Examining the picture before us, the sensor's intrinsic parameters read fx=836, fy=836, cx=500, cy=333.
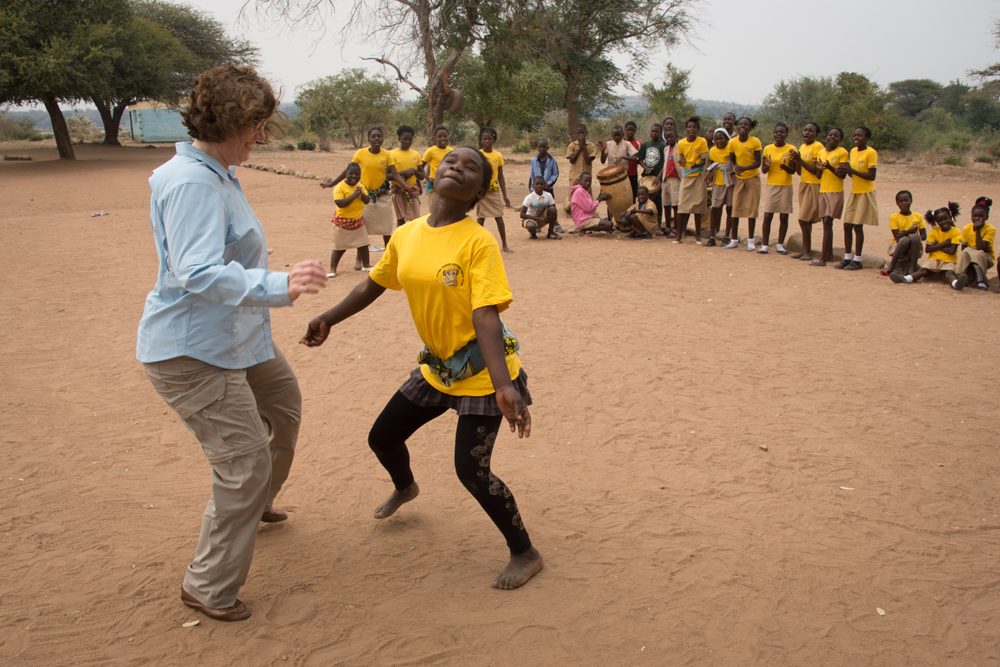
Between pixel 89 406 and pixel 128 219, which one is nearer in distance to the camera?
pixel 89 406

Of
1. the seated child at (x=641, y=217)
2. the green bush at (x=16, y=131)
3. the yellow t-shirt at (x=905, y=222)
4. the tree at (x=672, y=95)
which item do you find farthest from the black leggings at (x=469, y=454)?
the green bush at (x=16, y=131)

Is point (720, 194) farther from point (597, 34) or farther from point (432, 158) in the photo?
point (597, 34)

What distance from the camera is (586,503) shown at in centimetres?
412

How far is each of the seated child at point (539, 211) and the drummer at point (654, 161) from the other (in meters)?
1.64

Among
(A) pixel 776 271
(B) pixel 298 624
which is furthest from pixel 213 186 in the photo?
(A) pixel 776 271

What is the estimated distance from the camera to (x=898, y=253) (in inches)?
376

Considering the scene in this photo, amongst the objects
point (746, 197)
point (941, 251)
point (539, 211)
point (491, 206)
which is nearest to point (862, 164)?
point (941, 251)

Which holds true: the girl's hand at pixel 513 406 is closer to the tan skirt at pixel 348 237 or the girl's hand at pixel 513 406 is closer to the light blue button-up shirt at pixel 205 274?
the light blue button-up shirt at pixel 205 274

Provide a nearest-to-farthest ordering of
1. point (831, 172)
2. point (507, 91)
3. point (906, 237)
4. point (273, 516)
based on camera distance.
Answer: point (273, 516), point (906, 237), point (831, 172), point (507, 91)

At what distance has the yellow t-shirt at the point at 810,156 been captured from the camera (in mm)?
10530

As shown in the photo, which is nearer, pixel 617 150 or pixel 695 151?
pixel 695 151

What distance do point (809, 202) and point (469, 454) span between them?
29.1 feet

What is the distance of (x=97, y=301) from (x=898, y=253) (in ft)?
28.6

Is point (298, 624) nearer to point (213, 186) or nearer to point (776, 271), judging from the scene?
point (213, 186)
